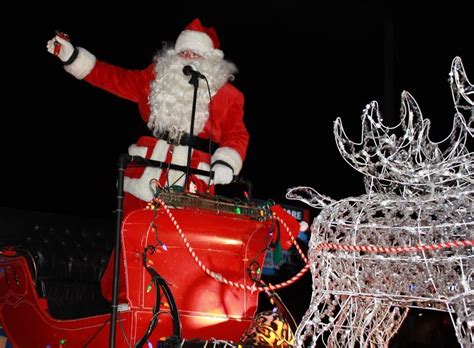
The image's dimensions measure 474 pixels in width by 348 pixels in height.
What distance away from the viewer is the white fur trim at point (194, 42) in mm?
3400

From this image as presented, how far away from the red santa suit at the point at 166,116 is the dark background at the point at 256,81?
3.95 feet

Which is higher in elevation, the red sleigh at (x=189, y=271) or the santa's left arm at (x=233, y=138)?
the santa's left arm at (x=233, y=138)

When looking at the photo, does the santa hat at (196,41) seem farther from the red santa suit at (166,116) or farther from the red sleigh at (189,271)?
the red sleigh at (189,271)

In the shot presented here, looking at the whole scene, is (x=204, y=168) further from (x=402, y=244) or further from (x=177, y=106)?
(x=402, y=244)

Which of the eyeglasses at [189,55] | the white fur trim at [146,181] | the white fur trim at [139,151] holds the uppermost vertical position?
the eyeglasses at [189,55]

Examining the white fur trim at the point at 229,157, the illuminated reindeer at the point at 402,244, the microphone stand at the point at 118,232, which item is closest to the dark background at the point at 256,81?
the white fur trim at the point at 229,157

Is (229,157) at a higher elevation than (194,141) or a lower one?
lower

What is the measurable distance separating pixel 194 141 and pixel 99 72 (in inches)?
25.7

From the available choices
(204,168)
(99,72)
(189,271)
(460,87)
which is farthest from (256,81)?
(460,87)

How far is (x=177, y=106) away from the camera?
3.18m

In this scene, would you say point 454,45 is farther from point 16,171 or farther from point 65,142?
point 16,171

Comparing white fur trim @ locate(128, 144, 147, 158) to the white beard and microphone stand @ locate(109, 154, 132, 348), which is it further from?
microphone stand @ locate(109, 154, 132, 348)

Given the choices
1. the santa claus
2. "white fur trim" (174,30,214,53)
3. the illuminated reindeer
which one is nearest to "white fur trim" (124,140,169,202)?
the santa claus

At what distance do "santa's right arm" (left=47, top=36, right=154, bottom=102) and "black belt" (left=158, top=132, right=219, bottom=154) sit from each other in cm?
37
